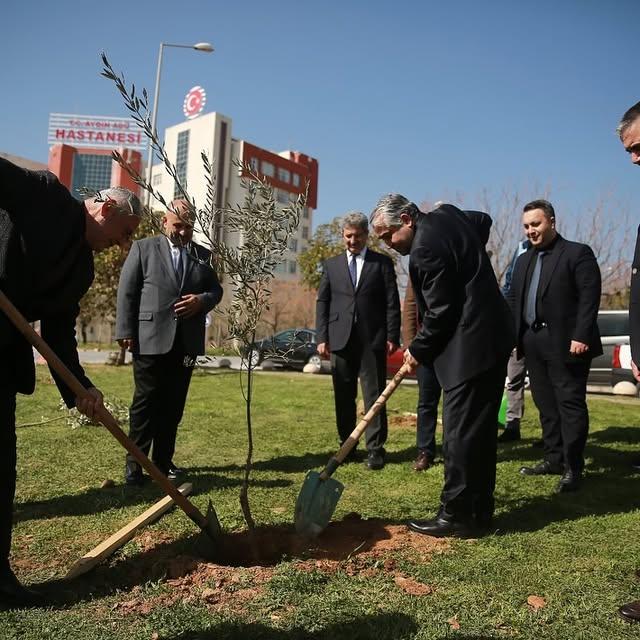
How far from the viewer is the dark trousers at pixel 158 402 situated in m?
4.60

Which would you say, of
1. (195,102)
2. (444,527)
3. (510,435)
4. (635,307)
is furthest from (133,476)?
(195,102)

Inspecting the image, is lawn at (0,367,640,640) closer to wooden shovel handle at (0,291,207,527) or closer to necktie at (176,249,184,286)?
wooden shovel handle at (0,291,207,527)

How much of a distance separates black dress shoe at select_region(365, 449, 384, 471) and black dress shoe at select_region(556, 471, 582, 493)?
1.47 meters

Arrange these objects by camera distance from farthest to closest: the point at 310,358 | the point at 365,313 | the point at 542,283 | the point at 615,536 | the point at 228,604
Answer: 1. the point at 310,358
2. the point at 365,313
3. the point at 542,283
4. the point at 615,536
5. the point at 228,604

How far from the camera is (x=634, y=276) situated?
3.38 m

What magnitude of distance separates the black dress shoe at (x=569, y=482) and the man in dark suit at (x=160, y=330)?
119 inches

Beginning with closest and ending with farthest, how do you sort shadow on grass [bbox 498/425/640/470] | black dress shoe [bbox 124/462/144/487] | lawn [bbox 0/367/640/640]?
lawn [bbox 0/367/640/640] < black dress shoe [bbox 124/462/144/487] < shadow on grass [bbox 498/425/640/470]

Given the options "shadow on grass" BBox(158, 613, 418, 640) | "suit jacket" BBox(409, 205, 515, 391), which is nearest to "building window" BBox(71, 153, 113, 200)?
"suit jacket" BBox(409, 205, 515, 391)

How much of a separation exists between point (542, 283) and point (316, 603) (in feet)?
10.9

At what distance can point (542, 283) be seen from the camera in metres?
4.89


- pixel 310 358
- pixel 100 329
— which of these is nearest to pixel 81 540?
pixel 310 358

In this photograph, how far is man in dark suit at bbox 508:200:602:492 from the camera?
4.58 metres

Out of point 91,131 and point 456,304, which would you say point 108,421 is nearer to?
point 456,304

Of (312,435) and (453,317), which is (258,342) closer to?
(453,317)
